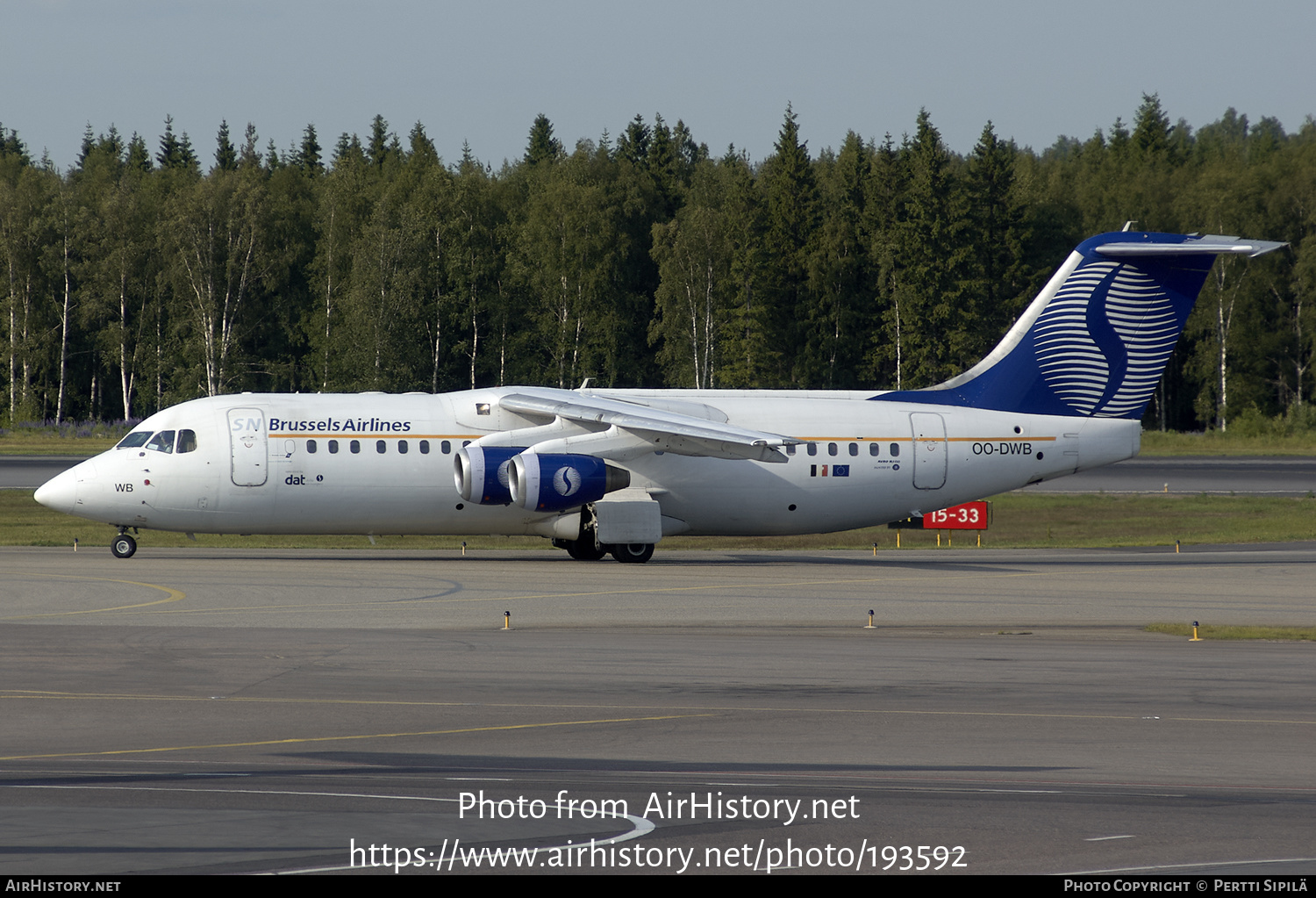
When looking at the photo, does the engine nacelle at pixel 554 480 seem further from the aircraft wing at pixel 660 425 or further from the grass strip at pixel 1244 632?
the grass strip at pixel 1244 632

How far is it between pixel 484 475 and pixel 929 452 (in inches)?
403

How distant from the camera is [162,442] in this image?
2919 cm

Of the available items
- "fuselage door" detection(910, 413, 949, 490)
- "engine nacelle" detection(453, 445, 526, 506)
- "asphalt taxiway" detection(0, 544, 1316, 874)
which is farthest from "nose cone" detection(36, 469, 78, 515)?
"fuselage door" detection(910, 413, 949, 490)

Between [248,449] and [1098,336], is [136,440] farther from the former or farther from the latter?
[1098,336]

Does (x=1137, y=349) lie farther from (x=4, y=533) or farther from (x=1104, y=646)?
(x=4, y=533)

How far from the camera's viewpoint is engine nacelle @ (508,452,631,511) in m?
28.2

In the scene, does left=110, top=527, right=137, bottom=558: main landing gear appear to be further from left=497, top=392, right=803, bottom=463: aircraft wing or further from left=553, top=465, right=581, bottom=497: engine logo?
left=553, top=465, right=581, bottom=497: engine logo

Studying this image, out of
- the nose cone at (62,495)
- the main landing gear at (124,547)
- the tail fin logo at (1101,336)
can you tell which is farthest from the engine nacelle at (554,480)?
the tail fin logo at (1101,336)

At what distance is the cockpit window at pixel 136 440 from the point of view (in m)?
29.3

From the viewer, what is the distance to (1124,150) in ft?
380

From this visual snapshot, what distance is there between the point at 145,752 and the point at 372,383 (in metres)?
64.2

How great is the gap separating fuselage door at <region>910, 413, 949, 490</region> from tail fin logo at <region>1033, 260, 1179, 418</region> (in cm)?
307

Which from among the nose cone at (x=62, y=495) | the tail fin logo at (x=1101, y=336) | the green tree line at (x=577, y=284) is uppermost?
the green tree line at (x=577, y=284)

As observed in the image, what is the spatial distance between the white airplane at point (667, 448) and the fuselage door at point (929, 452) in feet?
0.13
